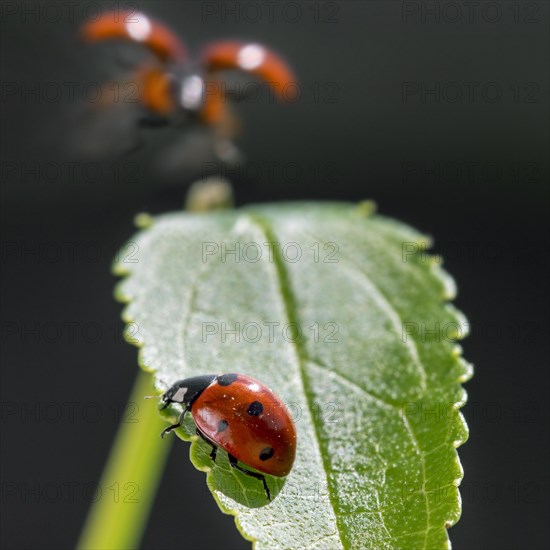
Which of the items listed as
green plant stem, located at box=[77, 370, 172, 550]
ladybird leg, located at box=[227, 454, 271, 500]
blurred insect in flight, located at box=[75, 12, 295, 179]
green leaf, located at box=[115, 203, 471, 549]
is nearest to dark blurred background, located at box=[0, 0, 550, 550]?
blurred insect in flight, located at box=[75, 12, 295, 179]

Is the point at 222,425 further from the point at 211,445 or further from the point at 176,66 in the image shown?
the point at 176,66

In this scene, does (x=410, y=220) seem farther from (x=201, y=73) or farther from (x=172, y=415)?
(x=172, y=415)

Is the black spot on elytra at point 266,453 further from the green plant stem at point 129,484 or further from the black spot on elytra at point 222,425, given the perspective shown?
the green plant stem at point 129,484

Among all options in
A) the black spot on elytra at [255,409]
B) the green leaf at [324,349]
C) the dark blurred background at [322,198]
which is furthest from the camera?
the dark blurred background at [322,198]

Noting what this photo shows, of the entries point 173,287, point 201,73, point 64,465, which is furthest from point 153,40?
point 64,465

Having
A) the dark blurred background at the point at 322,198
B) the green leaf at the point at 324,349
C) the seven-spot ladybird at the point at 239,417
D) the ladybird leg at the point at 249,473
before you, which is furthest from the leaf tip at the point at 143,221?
the dark blurred background at the point at 322,198

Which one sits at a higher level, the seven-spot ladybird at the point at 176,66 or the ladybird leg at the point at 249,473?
the seven-spot ladybird at the point at 176,66
